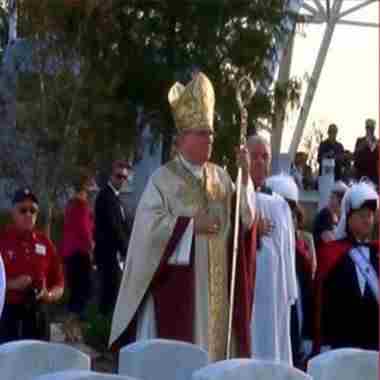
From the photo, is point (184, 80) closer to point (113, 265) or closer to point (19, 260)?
point (113, 265)

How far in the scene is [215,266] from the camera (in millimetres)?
10656

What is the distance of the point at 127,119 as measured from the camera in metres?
18.5

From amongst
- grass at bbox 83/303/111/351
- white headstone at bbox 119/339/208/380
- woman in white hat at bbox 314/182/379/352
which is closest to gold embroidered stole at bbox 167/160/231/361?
woman in white hat at bbox 314/182/379/352

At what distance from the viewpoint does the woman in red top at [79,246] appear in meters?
17.1

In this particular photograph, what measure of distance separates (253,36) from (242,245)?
25.8 feet

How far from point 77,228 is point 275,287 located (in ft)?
19.5

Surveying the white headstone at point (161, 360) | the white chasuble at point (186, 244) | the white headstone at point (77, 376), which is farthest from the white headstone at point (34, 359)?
the white chasuble at point (186, 244)

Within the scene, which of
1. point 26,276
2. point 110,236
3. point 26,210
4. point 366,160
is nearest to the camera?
point 26,276

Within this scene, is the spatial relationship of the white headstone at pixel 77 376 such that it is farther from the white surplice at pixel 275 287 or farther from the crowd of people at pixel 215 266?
the white surplice at pixel 275 287

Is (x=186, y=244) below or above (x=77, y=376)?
above

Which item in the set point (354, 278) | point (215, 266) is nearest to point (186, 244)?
point (215, 266)

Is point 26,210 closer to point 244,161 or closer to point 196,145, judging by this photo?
point 196,145

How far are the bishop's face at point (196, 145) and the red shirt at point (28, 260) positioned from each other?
72.8 inches

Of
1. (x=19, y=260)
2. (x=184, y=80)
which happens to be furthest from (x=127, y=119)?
(x=19, y=260)
